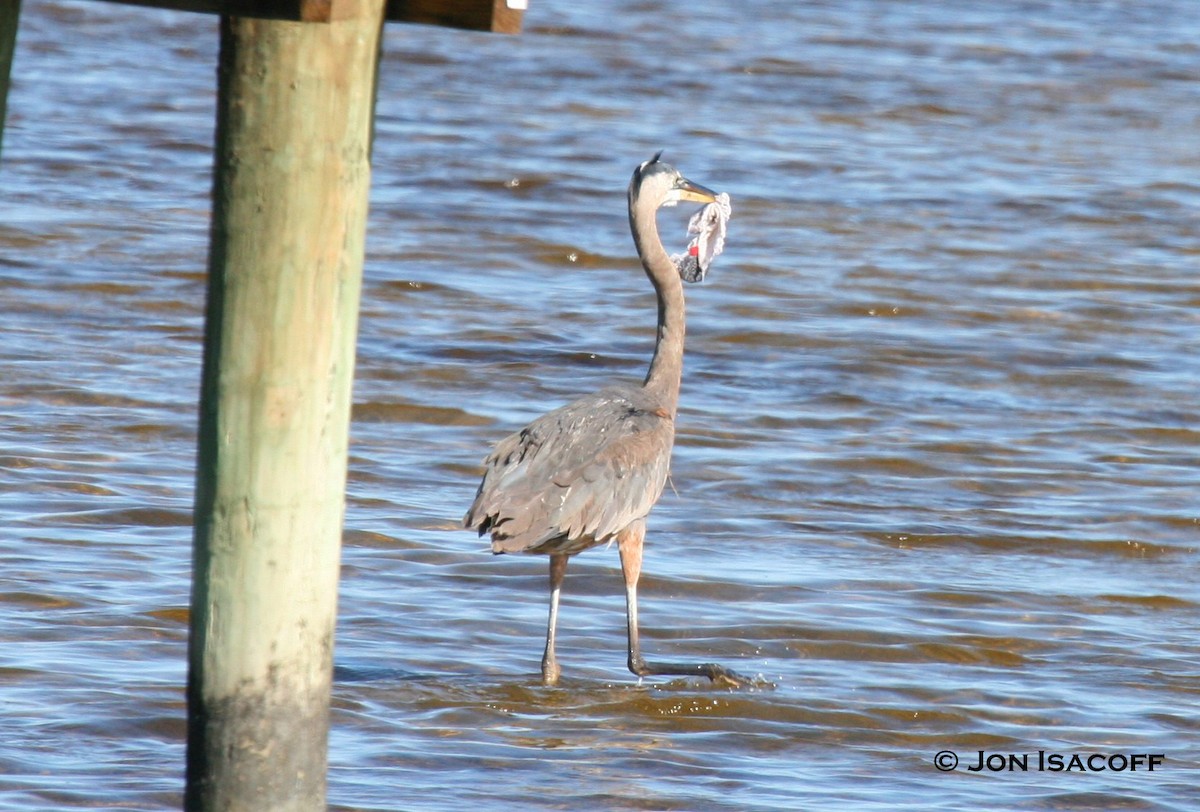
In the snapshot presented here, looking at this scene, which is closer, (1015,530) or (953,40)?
(1015,530)

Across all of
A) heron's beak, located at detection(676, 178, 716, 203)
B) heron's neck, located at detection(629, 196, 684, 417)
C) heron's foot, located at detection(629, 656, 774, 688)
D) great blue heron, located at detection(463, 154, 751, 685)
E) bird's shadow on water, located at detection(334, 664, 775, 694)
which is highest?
heron's beak, located at detection(676, 178, 716, 203)

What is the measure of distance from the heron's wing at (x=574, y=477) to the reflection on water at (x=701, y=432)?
1.84 feet

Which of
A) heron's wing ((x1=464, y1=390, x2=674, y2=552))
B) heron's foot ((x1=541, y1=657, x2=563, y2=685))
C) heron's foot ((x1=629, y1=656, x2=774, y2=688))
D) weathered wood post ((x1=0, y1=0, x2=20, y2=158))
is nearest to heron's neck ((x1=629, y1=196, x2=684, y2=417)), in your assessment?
heron's wing ((x1=464, y1=390, x2=674, y2=552))

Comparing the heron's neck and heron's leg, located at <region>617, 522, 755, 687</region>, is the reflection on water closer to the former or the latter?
heron's leg, located at <region>617, 522, 755, 687</region>

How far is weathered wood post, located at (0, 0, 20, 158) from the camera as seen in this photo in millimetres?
3855

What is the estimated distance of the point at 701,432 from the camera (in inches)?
405

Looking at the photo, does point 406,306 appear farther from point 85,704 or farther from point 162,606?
point 85,704

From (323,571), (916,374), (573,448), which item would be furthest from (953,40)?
(323,571)

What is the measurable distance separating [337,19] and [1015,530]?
5882mm

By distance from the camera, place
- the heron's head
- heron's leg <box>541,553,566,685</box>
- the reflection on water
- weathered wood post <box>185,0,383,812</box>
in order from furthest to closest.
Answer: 1. the heron's head
2. heron's leg <box>541,553,566,685</box>
3. the reflection on water
4. weathered wood post <box>185,0,383,812</box>

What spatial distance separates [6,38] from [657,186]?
4.31m

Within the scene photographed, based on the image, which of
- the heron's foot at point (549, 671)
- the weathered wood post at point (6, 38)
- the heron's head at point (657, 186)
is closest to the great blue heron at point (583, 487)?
the heron's foot at point (549, 671)

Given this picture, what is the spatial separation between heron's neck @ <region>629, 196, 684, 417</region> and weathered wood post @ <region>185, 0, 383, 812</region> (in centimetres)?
384

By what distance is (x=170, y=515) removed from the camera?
8406mm
